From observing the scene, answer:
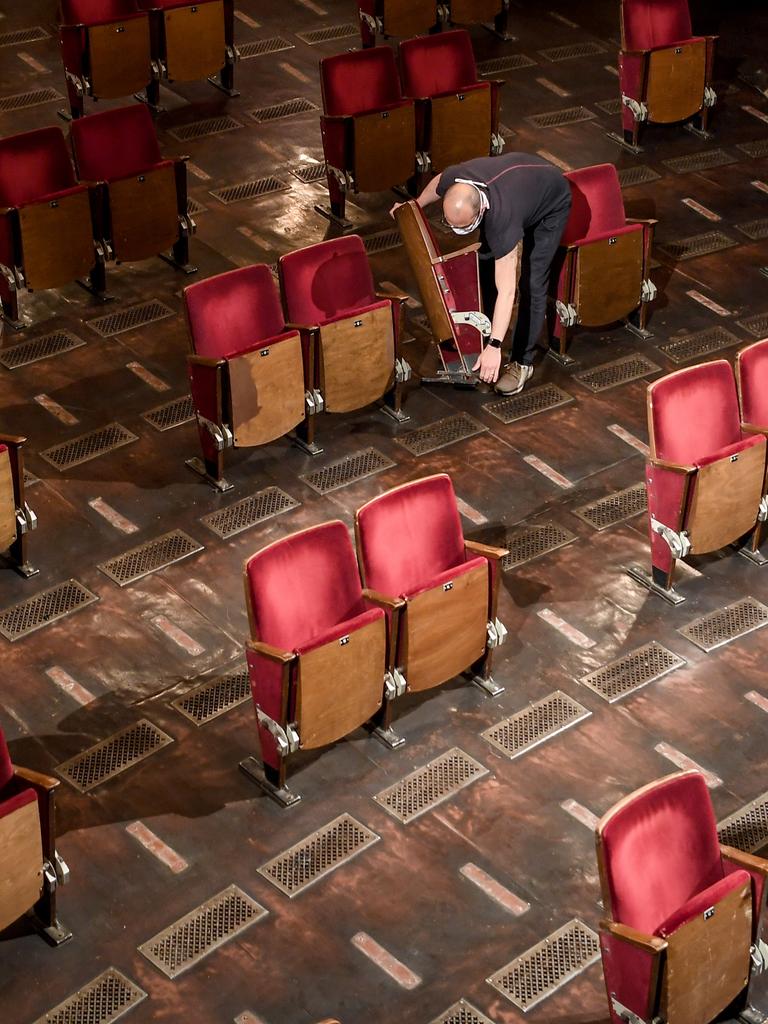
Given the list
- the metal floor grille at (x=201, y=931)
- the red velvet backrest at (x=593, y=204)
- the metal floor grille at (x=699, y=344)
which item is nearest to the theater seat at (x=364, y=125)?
the red velvet backrest at (x=593, y=204)

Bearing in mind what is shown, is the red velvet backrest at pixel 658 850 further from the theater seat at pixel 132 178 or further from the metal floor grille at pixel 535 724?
the theater seat at pixel 132 178

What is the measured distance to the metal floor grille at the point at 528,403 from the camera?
7547 millimetres

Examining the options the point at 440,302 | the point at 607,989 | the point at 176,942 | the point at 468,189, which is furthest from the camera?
the point at 440,302

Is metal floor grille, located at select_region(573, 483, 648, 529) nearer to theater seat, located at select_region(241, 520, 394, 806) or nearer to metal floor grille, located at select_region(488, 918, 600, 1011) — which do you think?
theater seat, located at select_region(241, 520, 394, 806)

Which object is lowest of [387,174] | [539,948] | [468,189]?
[539,948]

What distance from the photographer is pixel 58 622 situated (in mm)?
6254

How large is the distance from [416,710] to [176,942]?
4.30 ft

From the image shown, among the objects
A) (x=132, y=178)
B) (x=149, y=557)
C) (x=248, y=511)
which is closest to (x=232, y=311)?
(x=248, y=511)

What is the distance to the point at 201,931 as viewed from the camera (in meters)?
5.12

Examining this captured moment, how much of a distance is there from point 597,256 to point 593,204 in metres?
0.27

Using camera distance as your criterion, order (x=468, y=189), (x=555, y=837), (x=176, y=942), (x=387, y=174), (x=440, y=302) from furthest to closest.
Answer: (x=387, y=174) → (x=440, y=302) → (x=468, y=189) → (x=555, y=837) → (x=176, y=942)

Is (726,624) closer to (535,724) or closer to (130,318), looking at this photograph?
(535,724)

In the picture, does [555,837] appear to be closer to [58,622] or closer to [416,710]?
[416,710]

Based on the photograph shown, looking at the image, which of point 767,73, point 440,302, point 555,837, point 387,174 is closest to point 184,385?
point 440,302
